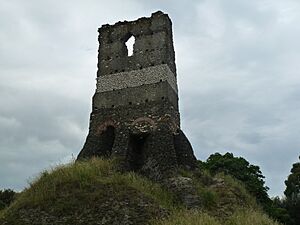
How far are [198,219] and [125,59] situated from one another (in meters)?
9.40

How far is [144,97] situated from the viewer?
17938mm

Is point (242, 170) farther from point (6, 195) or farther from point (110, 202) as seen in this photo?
point (6, 195)

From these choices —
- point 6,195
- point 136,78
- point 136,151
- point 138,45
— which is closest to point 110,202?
point 136,151

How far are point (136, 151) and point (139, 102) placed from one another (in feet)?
7.12

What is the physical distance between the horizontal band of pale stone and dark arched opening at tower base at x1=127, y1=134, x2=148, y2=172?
2.43 metres

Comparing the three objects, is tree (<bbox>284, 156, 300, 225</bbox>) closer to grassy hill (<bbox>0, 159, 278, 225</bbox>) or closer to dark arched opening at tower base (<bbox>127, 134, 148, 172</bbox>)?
grassy hill (<bbox>0, 159, 278, 225</bbox>)

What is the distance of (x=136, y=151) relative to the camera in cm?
1734

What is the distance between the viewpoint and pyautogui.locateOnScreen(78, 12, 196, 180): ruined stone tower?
16703mm

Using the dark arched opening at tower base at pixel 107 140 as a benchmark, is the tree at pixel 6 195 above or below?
below

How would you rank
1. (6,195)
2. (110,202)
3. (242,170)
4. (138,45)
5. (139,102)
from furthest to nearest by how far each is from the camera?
(6,195) < (242,170) < (138,45) < (139,102) < (110,202)

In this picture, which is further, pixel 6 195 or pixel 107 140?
pixel 6 195

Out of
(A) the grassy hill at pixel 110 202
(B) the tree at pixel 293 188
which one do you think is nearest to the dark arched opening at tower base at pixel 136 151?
(A) the grassy hill at pixel 110 202

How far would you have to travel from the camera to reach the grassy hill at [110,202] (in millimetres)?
12328

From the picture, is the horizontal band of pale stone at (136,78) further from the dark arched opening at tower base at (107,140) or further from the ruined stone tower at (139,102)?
the dark arched opening at tower base at (107,140)
